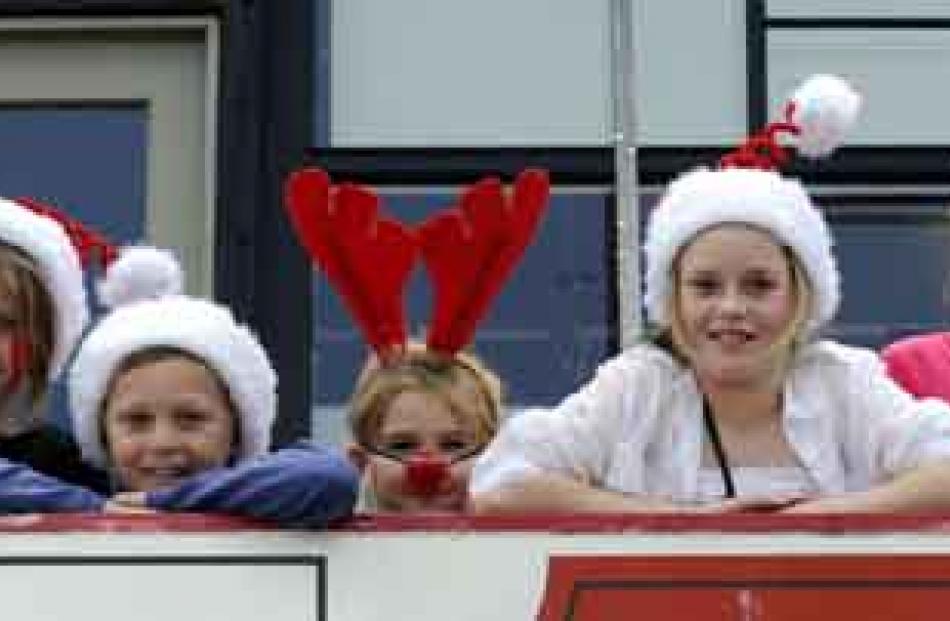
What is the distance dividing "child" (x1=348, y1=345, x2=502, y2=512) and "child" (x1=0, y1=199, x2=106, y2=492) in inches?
16.5

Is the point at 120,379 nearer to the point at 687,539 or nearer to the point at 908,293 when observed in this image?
the point at 687,539

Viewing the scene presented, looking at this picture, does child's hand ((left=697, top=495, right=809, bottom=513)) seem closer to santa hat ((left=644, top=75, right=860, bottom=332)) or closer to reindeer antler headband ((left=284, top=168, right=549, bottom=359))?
santa hat ((left=644, top=75, right=860, bottom=332))

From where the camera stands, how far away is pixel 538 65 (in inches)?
187

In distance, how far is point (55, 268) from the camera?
2945 millimetres

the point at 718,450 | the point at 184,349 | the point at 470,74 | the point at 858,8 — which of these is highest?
Answer: the point at 858,8

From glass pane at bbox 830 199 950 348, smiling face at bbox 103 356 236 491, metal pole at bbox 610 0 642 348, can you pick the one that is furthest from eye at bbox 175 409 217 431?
glass pane at bbox 830 199 950 348

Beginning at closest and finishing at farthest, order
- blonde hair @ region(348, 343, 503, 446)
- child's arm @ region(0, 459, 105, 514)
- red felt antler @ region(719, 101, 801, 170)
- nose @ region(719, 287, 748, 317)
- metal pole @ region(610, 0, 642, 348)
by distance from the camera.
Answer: child's arm @ region(0, 459, 105, 514) < nose @ region(719, 287, 748, 317) < blonde hair @ region(348, 343, 503, 446) < red felt antler @ region(719, 101, 801, 170) < metal pole @ region(610, 0, 642, 348)

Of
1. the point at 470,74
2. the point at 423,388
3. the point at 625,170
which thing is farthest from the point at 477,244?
the point at 470,74

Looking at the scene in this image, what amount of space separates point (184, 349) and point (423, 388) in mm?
441

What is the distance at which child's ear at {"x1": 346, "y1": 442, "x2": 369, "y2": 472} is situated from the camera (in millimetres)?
3225

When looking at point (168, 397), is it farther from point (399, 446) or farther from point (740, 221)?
point (740, 221)

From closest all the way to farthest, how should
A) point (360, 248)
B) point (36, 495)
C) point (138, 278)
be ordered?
point (36, 495) < point (360, 248) < point (138, 278)

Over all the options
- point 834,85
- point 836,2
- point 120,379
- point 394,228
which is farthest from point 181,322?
point 836,2

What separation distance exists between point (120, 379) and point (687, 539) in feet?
2.29
